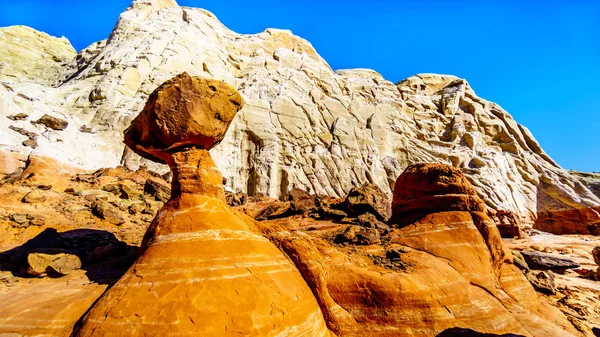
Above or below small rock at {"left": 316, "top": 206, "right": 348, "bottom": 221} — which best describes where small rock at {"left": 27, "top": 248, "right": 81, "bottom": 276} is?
below

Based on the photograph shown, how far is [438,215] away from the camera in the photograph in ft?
26.8

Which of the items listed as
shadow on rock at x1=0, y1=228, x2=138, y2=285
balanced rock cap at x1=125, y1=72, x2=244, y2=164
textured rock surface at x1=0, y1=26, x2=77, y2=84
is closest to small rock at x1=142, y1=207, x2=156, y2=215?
shadow on rock at x1=0, y1=228, x2=138, y2=285

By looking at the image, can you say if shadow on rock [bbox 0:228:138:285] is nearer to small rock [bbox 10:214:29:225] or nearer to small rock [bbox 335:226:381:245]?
small rock [bbox 10:214:29:225]

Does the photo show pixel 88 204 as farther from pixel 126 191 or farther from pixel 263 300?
pixel 263 300

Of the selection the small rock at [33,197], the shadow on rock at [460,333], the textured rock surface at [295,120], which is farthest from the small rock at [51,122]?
the shadow on rock at [460,333]

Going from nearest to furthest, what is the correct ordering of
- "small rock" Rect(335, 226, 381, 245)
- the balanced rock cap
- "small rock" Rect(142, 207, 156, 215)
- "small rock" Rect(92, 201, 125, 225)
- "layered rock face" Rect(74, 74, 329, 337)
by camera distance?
"layered rock face" Rect(74, 74, 329, 337)
the balanced rock cap
"small rock" Rect(335, 226, 381, 245)
"small rock" Rect(92, 201, 125, 225)
"small rock" Rect(142, 207, 156, 215)

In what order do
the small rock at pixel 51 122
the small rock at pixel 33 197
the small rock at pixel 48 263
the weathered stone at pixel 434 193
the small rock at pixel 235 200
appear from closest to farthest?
the small rock at pixel 48 263 < the weathered stone at pixel 434 193 < the small rock at pixel 33 197 < the small rock at pixel 235 200 < the small rock at pixel 51 122

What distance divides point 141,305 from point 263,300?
170cm

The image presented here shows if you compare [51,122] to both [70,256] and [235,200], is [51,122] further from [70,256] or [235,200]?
[70,256]

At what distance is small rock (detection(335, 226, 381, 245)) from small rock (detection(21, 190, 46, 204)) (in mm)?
10992

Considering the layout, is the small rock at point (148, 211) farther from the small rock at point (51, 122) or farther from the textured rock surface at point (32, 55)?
the textured rock surface at point (32, 55)

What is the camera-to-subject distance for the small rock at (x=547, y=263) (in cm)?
1352

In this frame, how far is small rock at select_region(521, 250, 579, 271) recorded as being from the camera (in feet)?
44.4

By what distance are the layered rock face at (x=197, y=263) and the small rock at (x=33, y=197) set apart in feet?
23.2
